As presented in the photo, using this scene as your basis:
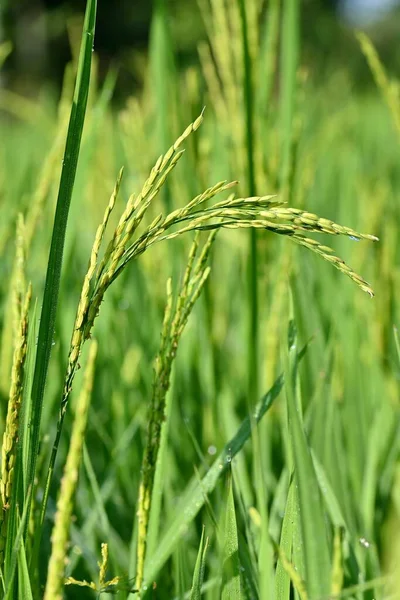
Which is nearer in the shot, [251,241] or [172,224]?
[172,224]

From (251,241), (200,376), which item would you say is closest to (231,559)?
(251,241)

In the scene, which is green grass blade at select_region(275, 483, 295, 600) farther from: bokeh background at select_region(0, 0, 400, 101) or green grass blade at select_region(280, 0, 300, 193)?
bokeh background at select_region(0, 0, 400, 101)

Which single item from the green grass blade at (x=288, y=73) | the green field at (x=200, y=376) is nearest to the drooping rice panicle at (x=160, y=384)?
the green field at (x=200, y=376)

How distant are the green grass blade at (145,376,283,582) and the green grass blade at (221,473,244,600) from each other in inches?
1.6

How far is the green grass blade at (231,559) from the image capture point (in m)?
0.37

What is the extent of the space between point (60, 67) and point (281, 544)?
17.5m

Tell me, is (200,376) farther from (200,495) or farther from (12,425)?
(12,425)

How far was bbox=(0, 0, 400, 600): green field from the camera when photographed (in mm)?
325

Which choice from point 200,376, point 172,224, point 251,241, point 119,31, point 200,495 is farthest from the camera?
point 119,31

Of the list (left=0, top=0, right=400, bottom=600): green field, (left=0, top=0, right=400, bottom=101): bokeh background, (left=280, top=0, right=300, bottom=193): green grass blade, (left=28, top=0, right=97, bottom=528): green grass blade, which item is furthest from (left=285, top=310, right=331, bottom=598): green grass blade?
(left=0, top=0, right=400, bottom=101): bokeh background

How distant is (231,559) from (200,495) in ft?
A: 0.24

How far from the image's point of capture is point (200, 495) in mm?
445

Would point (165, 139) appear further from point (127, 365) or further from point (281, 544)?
point (281, 544)

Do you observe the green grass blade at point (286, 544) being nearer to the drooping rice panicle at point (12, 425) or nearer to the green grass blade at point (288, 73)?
the drooping rice panicle at point (12, 425)
